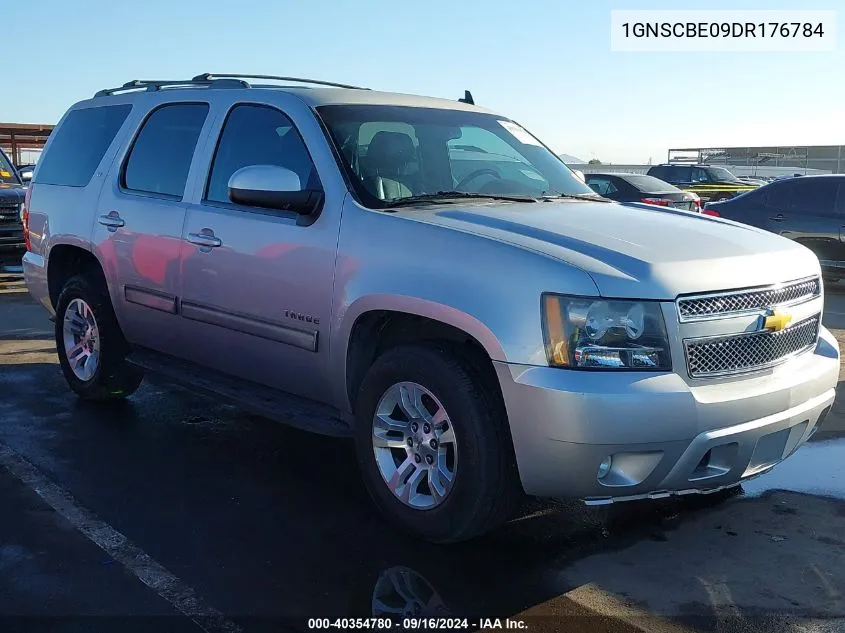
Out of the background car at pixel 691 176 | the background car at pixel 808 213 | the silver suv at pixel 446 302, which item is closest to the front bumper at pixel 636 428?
the silver suv at pixel 446 302

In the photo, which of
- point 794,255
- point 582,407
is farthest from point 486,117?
point 582,407

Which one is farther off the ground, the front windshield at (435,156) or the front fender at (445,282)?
the front windshield at (435,156)

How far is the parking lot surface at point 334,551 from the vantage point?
3320 mm

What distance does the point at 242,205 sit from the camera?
468cm

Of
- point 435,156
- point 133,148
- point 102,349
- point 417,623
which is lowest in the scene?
point 417,623

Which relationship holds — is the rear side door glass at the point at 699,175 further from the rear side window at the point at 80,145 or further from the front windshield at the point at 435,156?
the rear side window at the point at 80,145

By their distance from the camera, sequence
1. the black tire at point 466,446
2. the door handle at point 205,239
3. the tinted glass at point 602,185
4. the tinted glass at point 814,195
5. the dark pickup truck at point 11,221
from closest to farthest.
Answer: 1. the black tire at point 466,446
2. the door handle at point 205,239
3. the tinted glass at point 814,195
4. the dark pickup truck at point 11,221
5. the tinted glass at point 602,185

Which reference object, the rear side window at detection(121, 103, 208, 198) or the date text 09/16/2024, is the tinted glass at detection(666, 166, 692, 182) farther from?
the date text 09/16/2024

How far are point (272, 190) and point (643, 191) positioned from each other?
12.3 m

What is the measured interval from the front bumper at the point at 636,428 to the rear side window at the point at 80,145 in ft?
12.1

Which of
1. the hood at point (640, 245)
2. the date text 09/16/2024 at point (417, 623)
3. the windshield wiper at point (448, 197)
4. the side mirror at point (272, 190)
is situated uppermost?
the side mirror at point (272, 190)

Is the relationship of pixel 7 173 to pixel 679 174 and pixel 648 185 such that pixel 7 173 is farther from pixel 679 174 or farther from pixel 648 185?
pixel 679 174

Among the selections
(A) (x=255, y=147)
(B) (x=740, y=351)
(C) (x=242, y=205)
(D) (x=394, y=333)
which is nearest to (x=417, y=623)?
(D) (x=394, y=333)

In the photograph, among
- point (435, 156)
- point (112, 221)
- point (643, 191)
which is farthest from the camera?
point (643, 191)
